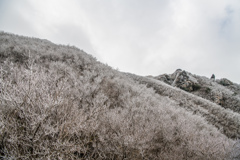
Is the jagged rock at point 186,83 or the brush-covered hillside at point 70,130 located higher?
the jagged rock at point 186,83

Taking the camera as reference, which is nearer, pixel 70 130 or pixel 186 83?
pixel 70 130

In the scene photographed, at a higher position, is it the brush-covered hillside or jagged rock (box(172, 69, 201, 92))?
jagged rock (box(172, 69, 201, 92))

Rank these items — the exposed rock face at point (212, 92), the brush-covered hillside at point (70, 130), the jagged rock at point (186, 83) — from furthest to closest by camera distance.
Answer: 1. the jagged rock at point (186, 83)
2. the exposed rock face at point (212, 92)
3. the brush-covered hillside at point (70, 130)

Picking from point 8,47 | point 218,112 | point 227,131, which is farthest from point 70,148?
point 218,112

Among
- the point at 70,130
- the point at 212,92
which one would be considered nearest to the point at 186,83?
the point at 212,92

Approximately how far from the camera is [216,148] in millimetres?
3193

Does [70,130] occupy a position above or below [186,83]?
below

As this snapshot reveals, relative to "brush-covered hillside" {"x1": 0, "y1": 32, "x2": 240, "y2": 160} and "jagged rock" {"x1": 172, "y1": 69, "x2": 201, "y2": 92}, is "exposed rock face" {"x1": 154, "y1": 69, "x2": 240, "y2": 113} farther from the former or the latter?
"brush-covered hillside" {"x1": 0, "y1": 32, "x2": 240, "y2": 160}

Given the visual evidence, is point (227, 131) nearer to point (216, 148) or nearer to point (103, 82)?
point (216, 148)

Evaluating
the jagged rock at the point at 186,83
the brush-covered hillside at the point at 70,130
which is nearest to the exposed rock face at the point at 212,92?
the jagged rock at the point at 186,83

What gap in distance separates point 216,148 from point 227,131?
14.7 feet

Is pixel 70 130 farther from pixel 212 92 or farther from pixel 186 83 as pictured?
pixel 212 92

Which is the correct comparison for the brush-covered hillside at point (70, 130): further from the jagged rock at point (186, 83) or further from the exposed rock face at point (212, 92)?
the jagged rock at point (186, 83)

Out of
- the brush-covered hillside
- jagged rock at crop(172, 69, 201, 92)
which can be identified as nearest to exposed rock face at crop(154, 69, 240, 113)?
jagged rock at crop(172, 69, 201, 92)
